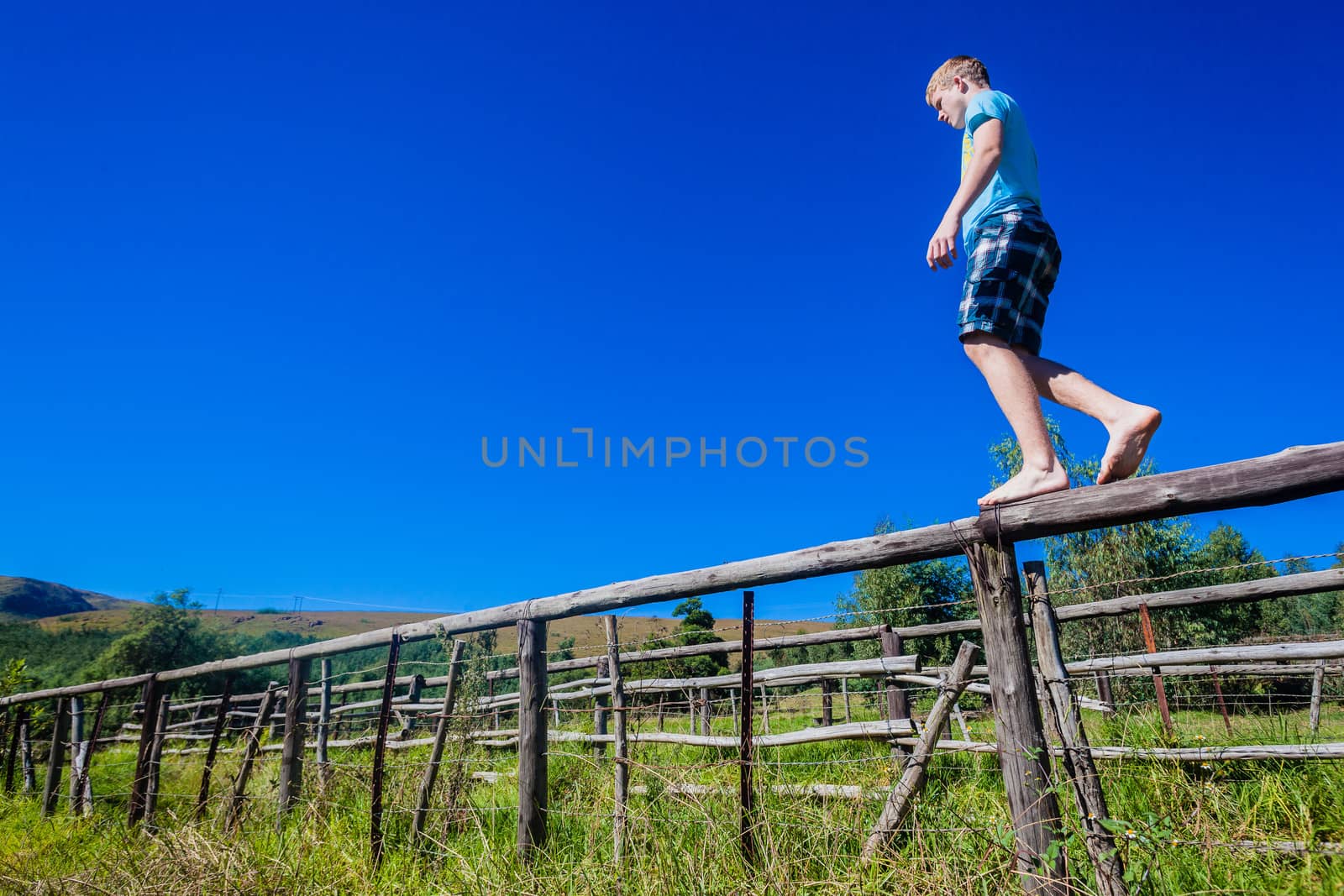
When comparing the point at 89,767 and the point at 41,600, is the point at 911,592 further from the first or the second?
the point at 41,600

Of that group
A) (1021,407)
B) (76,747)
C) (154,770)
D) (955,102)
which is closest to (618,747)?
(1021,407)

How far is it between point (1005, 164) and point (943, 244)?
372mm

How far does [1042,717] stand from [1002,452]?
71.5 ft

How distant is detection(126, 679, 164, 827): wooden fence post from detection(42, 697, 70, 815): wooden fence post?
2489 millimetres

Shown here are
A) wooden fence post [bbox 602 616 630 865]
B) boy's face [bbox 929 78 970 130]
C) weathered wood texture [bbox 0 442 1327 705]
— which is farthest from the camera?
wooden fence post [bbox 602 616 630 865]

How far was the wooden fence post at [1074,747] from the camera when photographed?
204cm

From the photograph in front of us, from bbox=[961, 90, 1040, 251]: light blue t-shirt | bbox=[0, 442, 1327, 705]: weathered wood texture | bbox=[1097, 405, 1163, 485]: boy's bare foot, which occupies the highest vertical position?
bbox=[961, 90, 1040, 251]: light blue t-shirt

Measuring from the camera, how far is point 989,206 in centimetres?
232

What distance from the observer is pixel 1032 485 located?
7.60 feet

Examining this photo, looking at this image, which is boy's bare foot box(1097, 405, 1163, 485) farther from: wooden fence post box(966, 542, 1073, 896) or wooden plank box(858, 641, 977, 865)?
wooden plank box(858, 641, 977, 865)

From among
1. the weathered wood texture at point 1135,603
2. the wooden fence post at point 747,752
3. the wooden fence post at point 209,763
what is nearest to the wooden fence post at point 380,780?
the weathered wood texture at point 1135,603

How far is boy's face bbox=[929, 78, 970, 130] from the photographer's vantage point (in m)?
2.50

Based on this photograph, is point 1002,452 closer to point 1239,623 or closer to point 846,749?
point 1239,623

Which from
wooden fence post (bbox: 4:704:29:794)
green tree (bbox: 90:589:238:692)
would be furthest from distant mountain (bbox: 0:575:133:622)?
wooden fence post (bbox: 4:704:29:794)
